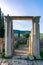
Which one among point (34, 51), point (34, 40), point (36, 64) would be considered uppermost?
point (34, 40)

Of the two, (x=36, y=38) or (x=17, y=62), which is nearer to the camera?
(x=17, y=62)

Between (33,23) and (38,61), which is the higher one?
(33,23)

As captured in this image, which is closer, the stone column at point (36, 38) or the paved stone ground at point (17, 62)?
the paved stone ground at point (17, 62)

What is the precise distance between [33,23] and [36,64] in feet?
10.4

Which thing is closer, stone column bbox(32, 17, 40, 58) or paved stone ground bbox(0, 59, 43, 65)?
paved stone ground bbox(0, 59, 43, 65)

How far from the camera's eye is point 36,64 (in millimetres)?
9047

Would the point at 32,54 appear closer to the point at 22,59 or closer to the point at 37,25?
the point at 22,59

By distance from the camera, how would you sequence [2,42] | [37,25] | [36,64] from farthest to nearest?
[2,42] → [37,25] → [36,64]

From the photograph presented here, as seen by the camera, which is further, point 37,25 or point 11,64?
point 37,25

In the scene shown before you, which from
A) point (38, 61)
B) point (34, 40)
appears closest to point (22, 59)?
point (38, 61)

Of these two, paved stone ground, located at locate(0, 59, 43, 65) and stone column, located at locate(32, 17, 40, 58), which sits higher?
stone column, located at locate(32, 17, 40, 58)

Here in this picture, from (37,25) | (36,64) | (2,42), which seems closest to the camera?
(36,64)

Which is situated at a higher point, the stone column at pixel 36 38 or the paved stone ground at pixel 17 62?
the stone column at pixel 36 38

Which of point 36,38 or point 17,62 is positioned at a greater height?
point 36,38
